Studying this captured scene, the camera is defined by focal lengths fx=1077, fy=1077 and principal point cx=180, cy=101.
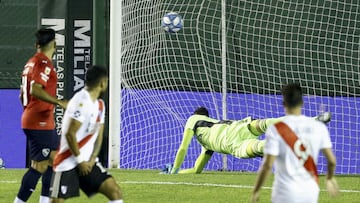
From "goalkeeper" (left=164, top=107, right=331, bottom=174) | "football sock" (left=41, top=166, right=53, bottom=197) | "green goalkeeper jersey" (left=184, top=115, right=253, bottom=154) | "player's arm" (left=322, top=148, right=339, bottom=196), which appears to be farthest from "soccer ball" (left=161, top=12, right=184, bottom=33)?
"player's arm" (left=322, top=148, right=339, bottom=196)

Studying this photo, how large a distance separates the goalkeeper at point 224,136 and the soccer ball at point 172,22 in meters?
1.28

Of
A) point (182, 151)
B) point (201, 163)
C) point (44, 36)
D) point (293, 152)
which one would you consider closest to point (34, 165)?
point (44, 36)

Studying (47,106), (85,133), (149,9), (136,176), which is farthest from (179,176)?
(85,133)

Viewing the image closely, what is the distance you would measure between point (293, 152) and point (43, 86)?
11.3 ft

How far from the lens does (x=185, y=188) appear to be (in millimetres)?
12352

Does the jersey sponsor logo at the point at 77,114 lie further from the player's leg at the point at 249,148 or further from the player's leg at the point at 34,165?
the player's leg at the point at 249,148

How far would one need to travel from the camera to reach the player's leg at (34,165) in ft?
32.5

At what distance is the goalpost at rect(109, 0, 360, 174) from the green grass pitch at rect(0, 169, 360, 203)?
2356mm

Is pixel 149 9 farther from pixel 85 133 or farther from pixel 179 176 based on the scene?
pixel 85 133

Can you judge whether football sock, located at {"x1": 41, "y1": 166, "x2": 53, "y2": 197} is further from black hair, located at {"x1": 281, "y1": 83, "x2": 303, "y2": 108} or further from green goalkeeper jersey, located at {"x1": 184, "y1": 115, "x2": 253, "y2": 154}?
green goalkeeper jersey, located at {"x1": 184, "y1": 115, "x2": 253, "y2": 154}

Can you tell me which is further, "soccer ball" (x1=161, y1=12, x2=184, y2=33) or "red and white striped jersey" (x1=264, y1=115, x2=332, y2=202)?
"soccer ball" (x1=161, y1=12, x2=184, y2=33)

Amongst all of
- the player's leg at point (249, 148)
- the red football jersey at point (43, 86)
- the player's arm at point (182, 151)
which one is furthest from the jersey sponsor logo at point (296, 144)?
the player's arm at point (182, 151)

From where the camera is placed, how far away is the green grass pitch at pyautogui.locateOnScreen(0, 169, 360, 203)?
11383 mm

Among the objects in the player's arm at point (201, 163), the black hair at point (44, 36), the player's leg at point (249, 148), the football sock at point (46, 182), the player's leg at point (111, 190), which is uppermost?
the black hair at point (44, 36)
